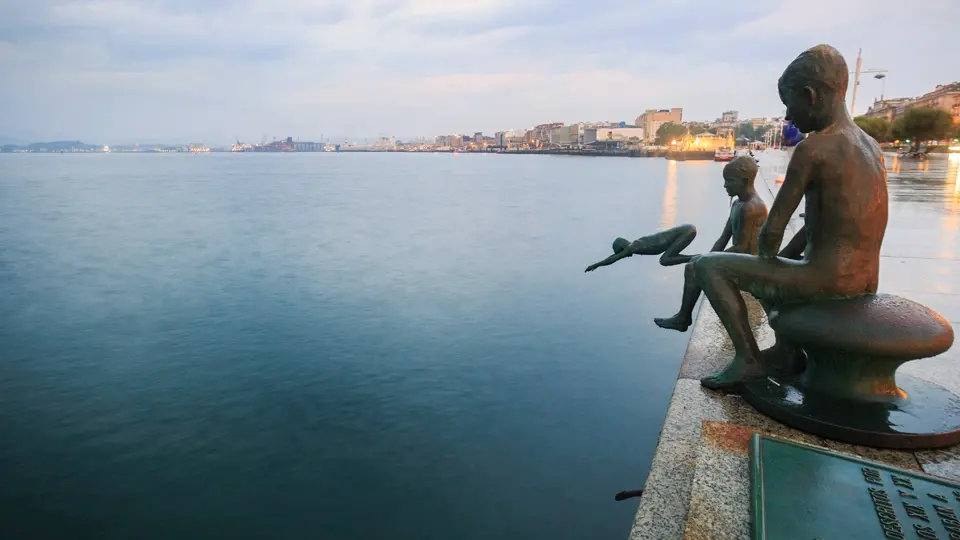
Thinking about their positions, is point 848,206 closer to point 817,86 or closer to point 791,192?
point 791,192

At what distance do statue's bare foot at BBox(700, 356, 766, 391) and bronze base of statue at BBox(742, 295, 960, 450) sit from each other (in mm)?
223

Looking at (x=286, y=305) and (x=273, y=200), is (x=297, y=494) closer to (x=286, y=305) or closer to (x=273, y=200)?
(x=286, y=305)

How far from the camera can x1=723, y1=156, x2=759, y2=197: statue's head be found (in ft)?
20.3

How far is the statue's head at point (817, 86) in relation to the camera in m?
Answer: 4.14

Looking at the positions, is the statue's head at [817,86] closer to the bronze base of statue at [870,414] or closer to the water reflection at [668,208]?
the bronze base of statue at [870,414]

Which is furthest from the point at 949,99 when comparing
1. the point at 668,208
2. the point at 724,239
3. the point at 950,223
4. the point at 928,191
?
the point at 724,239

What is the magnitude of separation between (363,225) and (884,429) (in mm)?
36334

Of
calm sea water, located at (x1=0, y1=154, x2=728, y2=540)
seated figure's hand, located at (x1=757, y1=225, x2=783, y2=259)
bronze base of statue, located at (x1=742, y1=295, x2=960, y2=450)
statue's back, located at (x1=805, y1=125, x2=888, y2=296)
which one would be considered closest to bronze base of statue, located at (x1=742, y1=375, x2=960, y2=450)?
bronze base of statue, located at (x1=742, y1=295, x2=960, y2=450)

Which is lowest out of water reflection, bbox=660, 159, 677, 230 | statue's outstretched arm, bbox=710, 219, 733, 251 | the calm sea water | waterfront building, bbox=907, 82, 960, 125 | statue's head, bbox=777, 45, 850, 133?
water reflection, bbox=660, 159, 677, 230

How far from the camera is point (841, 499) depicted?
314 centimetres

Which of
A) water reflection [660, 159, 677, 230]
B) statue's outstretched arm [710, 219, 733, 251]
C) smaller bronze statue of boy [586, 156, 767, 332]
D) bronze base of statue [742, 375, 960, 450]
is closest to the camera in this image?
bronze base of statue [742, 375, 960, 450]

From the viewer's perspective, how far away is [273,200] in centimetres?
5716

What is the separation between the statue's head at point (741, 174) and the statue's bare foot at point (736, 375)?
216cm

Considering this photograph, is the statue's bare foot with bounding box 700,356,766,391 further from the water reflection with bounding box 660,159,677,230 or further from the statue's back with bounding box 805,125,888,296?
the water reflection with bounding box 660,159,677,230
